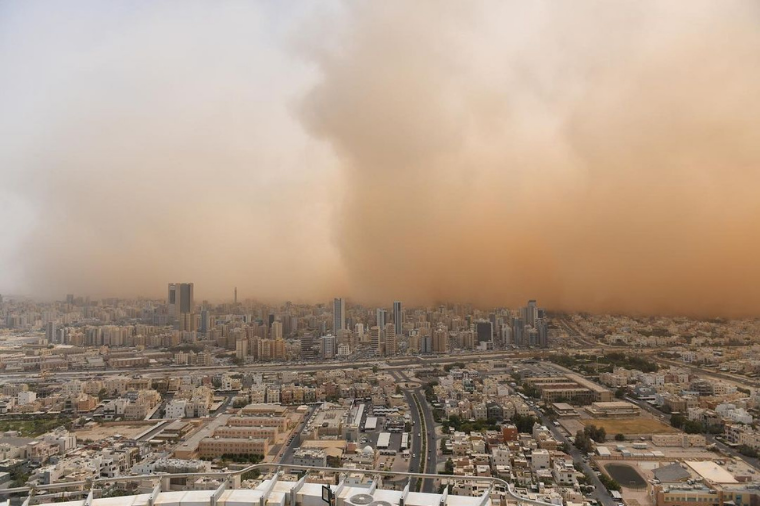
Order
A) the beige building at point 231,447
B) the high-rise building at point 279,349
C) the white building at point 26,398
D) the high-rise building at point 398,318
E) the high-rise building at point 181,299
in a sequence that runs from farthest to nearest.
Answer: the high-rise building at point 398,318
the high-rise building at point 181,299
the high-rise building at point 279,349
the white building at point 26,398
the beige building at point 231,447

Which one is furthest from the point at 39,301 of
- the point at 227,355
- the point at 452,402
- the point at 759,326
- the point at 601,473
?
the point at 759,326

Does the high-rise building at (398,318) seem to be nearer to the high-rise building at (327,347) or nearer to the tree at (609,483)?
the high-rise building at (327,347)

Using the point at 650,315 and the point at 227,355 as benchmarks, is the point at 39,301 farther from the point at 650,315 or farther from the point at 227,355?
the point at 650,315

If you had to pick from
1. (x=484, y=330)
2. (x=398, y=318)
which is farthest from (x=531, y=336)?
(x=398, y=318)

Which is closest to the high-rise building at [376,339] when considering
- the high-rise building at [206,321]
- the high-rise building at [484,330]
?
the high-rise building at [484,330]

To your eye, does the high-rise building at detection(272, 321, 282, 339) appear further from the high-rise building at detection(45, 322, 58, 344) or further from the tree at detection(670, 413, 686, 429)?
the tree at detection(670, 413, 686, 429)
